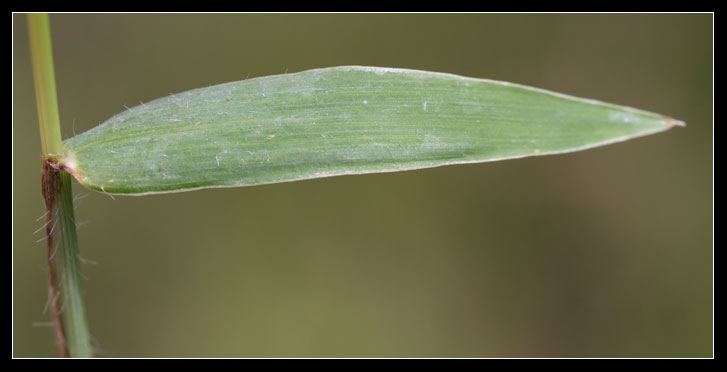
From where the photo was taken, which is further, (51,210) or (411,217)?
(411,217)

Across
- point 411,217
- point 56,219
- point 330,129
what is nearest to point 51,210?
point 56,219

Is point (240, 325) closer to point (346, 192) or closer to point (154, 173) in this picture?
point (346, 192)

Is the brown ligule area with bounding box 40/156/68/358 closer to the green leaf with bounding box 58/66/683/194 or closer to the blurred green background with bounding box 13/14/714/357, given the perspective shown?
the green leaf with bounding box 58/66/683/194

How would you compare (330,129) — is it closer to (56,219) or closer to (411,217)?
(56,219)

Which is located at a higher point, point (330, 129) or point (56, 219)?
point (330, 129)

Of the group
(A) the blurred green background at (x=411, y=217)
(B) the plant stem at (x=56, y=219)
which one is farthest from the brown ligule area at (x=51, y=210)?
(A) the blurred green background at (x=411, y=217)

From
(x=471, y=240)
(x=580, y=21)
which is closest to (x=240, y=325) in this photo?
(x=471, y=240)

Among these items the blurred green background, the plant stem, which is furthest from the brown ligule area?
the blurred green background
